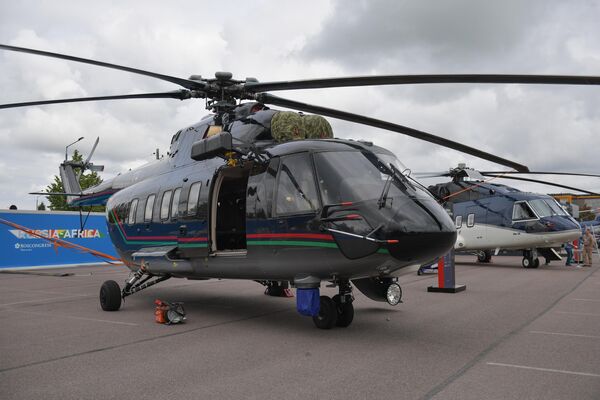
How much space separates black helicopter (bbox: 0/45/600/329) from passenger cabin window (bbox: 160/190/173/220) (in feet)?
0.14

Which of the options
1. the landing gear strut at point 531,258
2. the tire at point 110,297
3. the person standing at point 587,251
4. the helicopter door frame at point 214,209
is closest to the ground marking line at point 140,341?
the helicopter door frame at point 214,209

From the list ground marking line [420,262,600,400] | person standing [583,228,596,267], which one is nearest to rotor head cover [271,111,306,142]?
ground marking line [420,262,600,400]

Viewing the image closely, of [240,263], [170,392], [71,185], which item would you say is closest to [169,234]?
[240,263]

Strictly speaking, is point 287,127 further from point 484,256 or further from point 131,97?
A: point 484,256

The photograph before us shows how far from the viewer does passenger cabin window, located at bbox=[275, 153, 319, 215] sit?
722cm

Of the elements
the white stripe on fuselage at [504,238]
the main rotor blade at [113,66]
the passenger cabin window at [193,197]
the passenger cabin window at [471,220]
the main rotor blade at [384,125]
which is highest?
the main rotor blade at [113,66]

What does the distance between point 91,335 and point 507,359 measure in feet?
19.0

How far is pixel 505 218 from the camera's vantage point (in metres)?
21.2

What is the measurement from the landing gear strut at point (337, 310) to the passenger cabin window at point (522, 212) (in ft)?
49.2

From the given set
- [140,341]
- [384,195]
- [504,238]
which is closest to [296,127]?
[384,195]

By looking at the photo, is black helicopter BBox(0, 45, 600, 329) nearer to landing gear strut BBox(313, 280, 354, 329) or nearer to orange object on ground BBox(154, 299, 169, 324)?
landing gear strut BBox(313, 280, 354, 329)

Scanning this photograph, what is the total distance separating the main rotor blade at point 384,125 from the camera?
7.27 m

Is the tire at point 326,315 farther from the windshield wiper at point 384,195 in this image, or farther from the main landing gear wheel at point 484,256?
the main landing gear wheel at point 484,256

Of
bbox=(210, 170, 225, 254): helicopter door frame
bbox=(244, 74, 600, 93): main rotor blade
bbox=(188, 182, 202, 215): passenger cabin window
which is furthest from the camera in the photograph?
bbox=(188, 182, 202, 215): passenger cabin window
